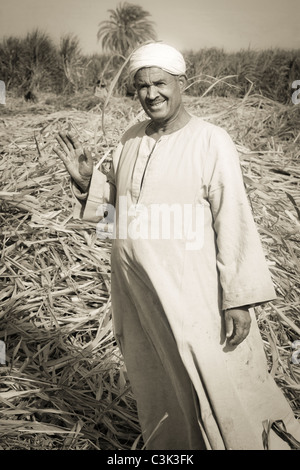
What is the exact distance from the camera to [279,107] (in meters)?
4.25

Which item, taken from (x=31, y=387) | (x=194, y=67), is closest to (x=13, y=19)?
(x=194, y=67)

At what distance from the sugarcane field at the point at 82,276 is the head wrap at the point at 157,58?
357 mm

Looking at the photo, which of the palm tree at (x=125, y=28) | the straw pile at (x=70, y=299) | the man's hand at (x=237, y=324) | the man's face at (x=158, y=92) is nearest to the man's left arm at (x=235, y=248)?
the man's hand at (x=237, y=324)

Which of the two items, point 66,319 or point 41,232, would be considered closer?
point 66,319

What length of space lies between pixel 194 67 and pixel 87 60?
3.14 feet

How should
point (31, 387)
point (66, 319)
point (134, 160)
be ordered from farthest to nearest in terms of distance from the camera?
point (66, 319) < point (31, 387) < point (134, 160)

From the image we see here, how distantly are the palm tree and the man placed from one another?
9.52 ft

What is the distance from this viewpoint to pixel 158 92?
A: 1.50m

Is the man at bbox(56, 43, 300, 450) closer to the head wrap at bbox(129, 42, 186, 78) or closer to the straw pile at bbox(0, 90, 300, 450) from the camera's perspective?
the head wrap at bbox(129, 42, 186, 78)

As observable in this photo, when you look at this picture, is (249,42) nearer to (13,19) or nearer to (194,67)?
(194,67)

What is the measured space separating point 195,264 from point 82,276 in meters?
1.40

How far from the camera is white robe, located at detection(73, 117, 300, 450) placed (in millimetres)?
1439

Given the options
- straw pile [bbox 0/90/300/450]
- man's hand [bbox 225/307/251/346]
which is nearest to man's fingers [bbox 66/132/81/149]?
man's hand [bbox 225/307/251/346]

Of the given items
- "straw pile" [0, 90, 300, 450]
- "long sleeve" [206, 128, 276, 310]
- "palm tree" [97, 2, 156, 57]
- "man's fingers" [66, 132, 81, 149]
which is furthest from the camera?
"palm tree" [97, 2, 156, 57]
